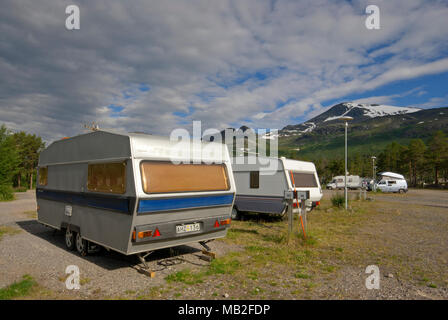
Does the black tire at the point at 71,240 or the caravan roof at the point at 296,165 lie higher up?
the caravan roof at the point at 296,165

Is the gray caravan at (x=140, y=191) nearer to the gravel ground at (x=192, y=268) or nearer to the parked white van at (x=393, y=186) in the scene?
the gravel ground at (x=192, y=268)

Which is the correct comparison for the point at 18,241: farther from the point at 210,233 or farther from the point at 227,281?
the point at 227,281

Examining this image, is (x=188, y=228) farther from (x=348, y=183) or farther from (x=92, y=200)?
(x=348, y=183)

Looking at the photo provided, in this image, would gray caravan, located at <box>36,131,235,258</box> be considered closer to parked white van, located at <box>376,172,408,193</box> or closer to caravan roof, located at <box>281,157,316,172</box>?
caravan roof, located at <box>281,157,316,172</box>

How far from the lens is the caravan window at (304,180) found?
12.5 metres

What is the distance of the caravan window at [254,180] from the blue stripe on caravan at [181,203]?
5.73 meters

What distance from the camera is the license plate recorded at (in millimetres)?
6188

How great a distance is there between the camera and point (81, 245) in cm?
720

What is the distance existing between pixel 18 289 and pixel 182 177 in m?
3.34

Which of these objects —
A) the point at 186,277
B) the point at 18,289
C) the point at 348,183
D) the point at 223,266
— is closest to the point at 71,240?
the point at 18,289

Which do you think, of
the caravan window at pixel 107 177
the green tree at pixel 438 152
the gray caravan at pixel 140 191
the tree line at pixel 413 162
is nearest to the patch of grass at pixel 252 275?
the gray caravan at pixel 140 191
